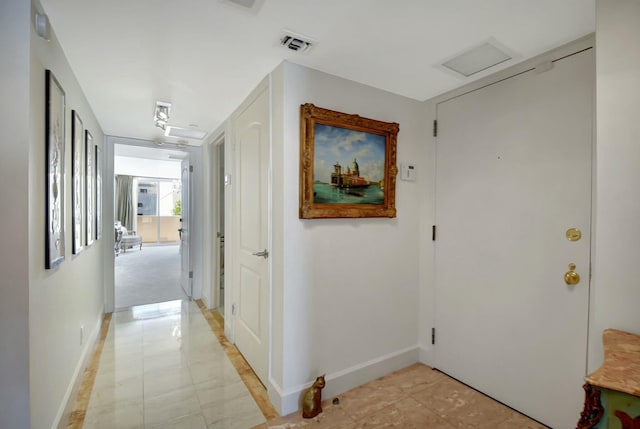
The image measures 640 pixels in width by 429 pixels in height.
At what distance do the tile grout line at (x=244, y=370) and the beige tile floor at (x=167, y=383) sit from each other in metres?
0.04

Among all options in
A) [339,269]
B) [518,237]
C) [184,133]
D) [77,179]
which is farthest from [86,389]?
[518,237]

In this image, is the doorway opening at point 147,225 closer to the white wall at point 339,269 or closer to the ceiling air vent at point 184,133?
the ceiling air vent at point 184,133

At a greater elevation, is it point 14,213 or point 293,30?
point 293,30

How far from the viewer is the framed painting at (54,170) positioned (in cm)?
140

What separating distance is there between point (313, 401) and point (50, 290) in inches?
62.0

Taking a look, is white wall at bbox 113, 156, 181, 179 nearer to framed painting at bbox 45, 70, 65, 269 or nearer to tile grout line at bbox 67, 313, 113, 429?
tile grout line at bbox 67, 313, 113, 429

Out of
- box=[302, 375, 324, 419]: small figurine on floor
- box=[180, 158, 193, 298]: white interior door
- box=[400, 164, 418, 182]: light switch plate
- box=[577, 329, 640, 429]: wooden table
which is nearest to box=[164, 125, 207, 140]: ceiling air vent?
box=[180, 158, 193, 298]: white interior door

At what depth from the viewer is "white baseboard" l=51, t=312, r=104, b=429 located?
1.61 metres

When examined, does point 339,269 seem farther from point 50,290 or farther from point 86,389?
point 86,389

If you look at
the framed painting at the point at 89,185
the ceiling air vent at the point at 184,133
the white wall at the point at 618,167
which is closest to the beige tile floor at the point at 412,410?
the white wall at the point at 618,167

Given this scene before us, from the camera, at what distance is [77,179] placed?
2066 mm

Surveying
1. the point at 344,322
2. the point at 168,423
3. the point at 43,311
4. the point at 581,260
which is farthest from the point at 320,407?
the point at 581,260

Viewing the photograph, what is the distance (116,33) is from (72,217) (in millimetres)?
1185

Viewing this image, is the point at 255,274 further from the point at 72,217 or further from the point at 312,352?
the point at 72,217
